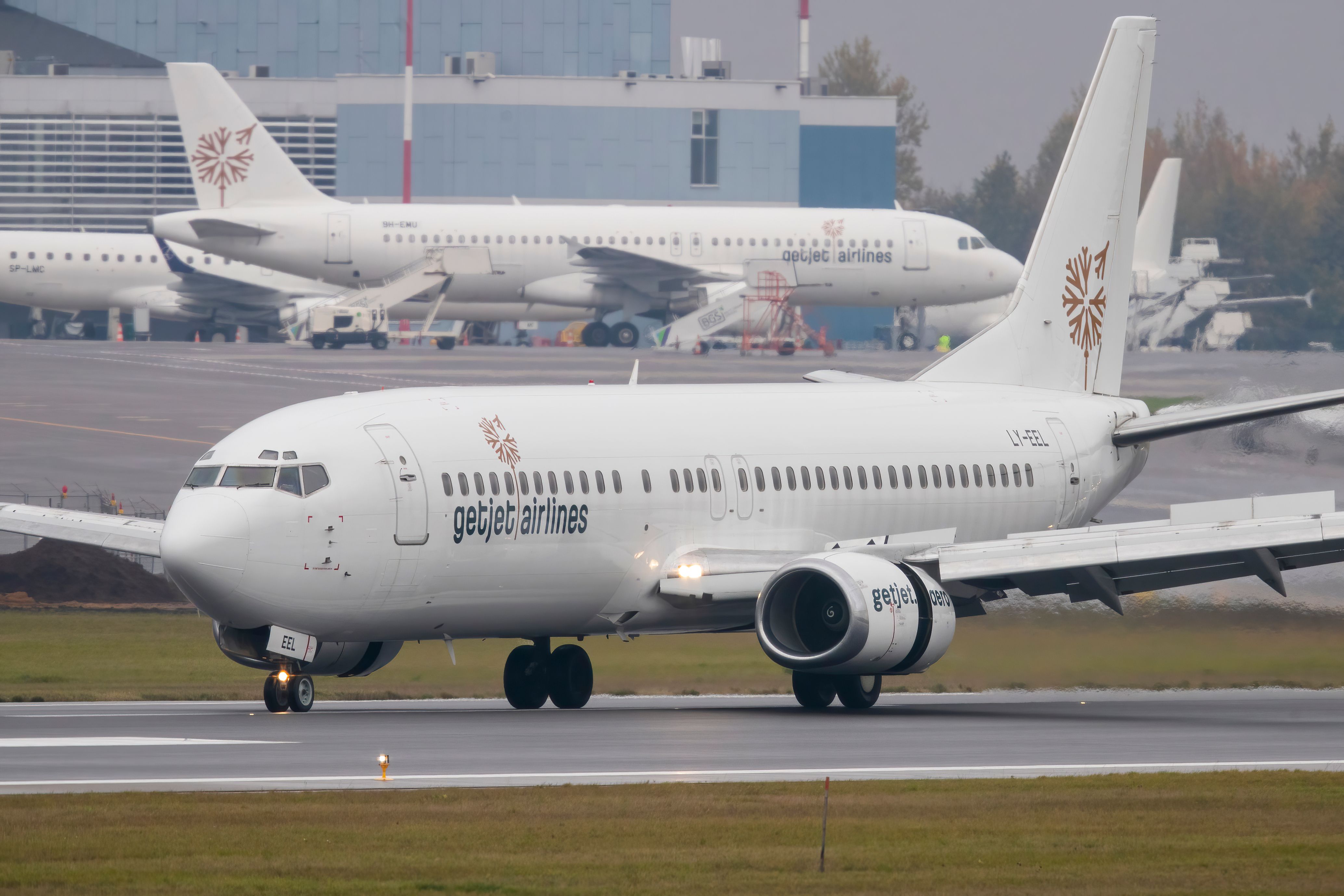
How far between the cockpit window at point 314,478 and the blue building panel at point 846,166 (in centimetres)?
11323

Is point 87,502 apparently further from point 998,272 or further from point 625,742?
point 998,272

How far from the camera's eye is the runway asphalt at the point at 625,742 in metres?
20.8

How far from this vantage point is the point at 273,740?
79.0 ft

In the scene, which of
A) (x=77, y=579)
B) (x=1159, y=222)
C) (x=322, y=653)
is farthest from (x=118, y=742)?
(x=1159, y=222)

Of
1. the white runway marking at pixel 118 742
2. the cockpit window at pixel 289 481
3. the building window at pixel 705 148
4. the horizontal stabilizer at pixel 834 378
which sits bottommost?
the white runway marking at pixel 118 742

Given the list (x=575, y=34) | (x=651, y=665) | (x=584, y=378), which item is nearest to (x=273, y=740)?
(x=651, y=665)

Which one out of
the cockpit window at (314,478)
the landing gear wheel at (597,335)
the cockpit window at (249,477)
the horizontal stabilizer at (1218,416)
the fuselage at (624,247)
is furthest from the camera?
the landing gear wheel at (597,335)

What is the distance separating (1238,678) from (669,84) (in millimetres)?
102410

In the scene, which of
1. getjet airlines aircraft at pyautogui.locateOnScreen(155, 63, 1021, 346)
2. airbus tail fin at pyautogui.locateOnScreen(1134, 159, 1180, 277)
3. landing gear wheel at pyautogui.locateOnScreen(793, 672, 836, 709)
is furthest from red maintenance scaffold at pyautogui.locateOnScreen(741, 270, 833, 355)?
landing gear wheel at pyautogui.locateOnScreen(793, 672, 836, 709)

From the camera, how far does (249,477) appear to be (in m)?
26.5

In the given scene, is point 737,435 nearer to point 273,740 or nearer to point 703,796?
point 273,740

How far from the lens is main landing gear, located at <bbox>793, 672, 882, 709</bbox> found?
30.4m

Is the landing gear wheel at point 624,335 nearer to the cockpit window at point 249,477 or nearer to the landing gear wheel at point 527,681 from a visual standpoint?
the landing gear wheel at point 527,681

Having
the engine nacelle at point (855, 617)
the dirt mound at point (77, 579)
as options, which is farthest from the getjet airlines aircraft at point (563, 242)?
the engine nacelle at point (855, 617)
